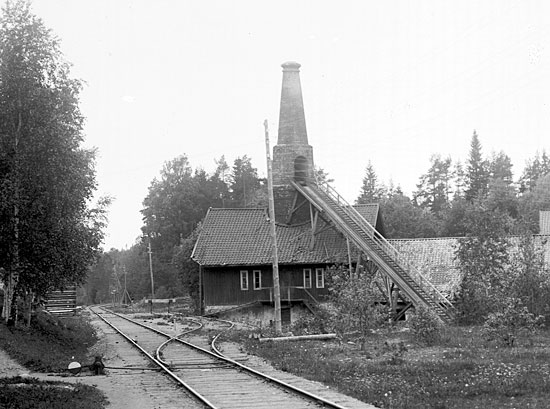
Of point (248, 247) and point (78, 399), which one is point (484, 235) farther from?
point (78, 399)

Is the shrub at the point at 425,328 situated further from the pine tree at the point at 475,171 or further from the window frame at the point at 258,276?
the pine tree at the point at 475,171

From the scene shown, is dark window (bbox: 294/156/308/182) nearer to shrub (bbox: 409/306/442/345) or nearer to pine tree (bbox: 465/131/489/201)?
shrub (bbox: 409/306/442/345)

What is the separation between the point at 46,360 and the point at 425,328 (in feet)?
38.6

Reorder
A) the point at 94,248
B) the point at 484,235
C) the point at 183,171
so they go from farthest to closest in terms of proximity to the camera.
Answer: the point at 183,171, the point at 484,235, the point at 94,248

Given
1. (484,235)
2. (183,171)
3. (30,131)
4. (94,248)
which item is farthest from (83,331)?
(183,171)

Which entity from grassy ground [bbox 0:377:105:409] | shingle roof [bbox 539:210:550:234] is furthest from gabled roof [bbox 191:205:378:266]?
grassy ground [bbox 0:377:105:409]

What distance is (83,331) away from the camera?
3569cm

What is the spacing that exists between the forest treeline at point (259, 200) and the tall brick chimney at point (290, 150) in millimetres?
16907

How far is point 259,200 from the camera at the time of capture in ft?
271

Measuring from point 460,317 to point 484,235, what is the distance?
4378 millimetres

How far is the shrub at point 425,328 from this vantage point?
79.3ft

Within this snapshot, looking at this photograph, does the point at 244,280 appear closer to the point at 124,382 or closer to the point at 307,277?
the point at 307,277

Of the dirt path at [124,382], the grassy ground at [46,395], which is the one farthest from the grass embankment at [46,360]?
the dirt path at [124,382]

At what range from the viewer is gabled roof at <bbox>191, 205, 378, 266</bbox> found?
47406 millimetres
